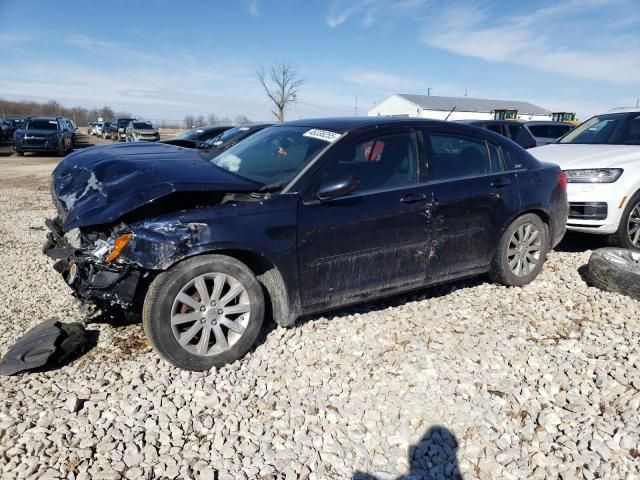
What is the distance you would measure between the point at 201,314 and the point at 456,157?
269 centimetres

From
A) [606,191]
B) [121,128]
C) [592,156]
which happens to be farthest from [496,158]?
[121,128]

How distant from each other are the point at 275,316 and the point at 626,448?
7.64 ft

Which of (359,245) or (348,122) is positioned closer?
(359,245)

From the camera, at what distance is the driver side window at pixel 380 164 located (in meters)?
3.81

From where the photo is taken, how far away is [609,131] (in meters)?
6.96

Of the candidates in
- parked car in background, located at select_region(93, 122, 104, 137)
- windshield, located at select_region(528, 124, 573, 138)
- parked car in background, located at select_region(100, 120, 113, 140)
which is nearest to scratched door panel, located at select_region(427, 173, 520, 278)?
windshield, located at select_region(528, 124, 573, 138)

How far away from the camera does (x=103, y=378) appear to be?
10.6ft

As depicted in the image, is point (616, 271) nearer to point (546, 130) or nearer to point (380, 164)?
point (380, 164)

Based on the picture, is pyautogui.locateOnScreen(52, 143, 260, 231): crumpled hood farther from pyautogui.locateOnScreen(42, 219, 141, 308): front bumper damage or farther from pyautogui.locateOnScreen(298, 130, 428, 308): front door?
pyautogui.locateOnScreen(298, 130, 428, 308): front door

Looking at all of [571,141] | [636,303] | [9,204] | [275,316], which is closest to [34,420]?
[275,316]

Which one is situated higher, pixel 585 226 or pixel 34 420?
pixel 585 226

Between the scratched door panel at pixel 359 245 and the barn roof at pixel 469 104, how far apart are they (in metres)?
52.6

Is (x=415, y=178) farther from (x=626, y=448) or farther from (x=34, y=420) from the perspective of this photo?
(x=34, y=420)

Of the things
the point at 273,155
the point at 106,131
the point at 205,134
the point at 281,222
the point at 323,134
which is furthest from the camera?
the point at 106,131
